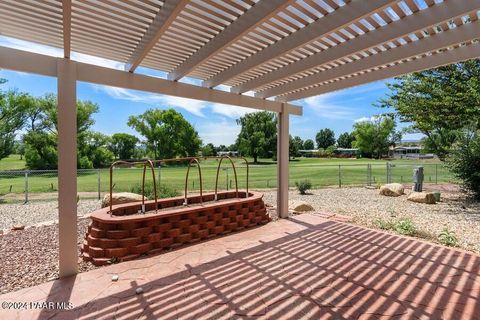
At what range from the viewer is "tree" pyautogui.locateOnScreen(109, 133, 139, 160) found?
35241 mm

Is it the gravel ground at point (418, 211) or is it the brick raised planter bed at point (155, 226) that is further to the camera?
the gravel ground at point (418, 211)

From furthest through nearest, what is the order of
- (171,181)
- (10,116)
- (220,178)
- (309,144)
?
1. (309,144)
2. (10,116)
3. (220,178)
4. (171,181)

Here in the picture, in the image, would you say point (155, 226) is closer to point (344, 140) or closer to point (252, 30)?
point (252, 30)

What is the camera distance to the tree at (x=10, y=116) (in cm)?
1677

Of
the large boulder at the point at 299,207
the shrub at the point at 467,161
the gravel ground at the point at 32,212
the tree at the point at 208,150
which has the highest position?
the tree at the point at 208,150

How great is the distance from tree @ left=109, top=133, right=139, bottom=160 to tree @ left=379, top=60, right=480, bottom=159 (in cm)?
3416

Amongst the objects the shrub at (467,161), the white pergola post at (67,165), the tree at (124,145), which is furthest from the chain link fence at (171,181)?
the tree at (124,145)

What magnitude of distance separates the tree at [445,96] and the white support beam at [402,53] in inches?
180

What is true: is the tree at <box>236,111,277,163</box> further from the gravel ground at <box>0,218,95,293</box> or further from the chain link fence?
the gravel ground at <box>0,218,95,293</box>

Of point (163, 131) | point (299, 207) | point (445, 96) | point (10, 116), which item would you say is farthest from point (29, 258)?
point (163, 131)

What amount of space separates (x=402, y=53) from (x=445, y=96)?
541cm

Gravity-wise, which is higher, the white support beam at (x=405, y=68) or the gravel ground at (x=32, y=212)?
the white support beam at (x=405, y=68)

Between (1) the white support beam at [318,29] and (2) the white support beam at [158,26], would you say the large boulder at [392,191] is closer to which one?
(1) the white support beam at [318,29]

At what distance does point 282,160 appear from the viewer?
5.44m
